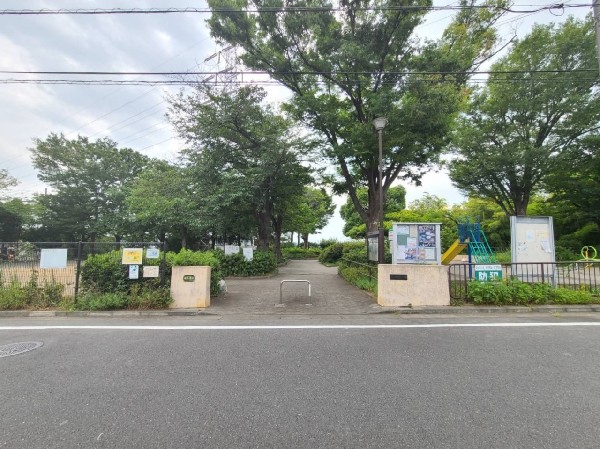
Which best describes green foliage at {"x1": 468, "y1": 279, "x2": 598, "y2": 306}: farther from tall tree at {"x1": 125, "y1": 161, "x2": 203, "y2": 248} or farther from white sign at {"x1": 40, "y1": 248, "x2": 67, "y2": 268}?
tall tree at {"x1": 125, "y1": 161, "x2": 203, "y2": 248}

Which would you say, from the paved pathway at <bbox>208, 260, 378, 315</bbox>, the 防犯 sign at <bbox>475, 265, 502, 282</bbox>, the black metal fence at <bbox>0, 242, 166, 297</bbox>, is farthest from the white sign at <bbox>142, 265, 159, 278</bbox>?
the 防犯 sign at <bbox>475, 265, 502, 282</bbox>

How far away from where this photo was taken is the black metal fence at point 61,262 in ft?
27.2

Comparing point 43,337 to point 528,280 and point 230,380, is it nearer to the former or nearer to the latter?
point 230,380

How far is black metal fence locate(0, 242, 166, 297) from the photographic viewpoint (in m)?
8.30

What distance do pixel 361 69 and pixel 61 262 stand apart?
12983mm

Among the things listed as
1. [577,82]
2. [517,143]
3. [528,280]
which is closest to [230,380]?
[528,280]

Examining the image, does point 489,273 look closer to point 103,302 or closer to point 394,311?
point 394,311

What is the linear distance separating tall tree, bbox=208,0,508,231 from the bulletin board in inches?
219

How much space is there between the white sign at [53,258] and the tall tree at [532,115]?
22.4 m

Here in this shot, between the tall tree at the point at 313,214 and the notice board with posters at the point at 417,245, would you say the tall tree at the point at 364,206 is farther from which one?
the notice board with posters at the point at 417,245

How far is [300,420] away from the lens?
9.46 feet

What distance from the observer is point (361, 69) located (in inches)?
531

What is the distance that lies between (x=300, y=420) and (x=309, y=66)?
14893 millimetres

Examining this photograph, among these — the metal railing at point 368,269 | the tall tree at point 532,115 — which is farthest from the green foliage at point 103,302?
the tall tree at point 532,115
